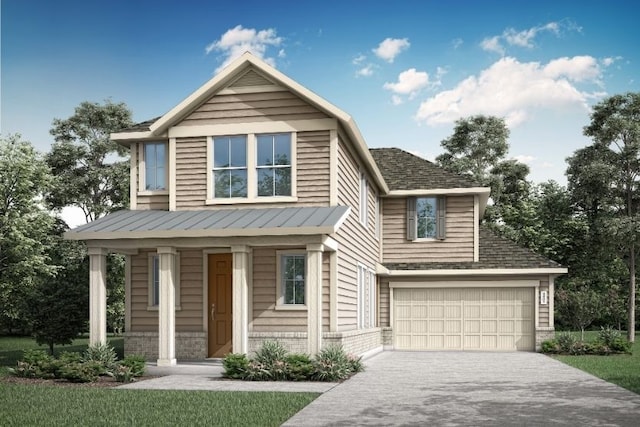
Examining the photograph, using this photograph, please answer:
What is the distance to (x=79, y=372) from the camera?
1479 cm

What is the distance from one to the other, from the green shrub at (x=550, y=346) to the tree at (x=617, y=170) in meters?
10.5

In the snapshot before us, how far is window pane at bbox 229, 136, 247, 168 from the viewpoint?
59.3 feet

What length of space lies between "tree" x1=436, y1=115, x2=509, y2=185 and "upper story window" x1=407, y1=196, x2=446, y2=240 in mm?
18500

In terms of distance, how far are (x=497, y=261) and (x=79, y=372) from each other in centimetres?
1539

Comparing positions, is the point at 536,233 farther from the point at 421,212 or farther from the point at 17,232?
the point at 17,232

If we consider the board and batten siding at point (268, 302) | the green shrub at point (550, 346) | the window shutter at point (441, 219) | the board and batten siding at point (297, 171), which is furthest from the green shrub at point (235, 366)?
the green shrub at point (550, 346)

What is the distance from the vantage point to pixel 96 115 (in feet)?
126

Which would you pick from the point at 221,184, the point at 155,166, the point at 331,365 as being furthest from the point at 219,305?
the point at 331,365

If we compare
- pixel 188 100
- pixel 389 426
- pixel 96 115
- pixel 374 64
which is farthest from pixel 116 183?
pixel 389 426

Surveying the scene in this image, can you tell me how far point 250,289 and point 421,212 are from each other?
10.5 m

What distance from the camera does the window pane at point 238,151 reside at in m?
18.1

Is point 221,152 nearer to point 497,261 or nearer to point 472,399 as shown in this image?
point 472,399

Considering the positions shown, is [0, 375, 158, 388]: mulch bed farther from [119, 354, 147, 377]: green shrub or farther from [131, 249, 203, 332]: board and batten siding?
[131, 249, 203, 332]: board and batten siding

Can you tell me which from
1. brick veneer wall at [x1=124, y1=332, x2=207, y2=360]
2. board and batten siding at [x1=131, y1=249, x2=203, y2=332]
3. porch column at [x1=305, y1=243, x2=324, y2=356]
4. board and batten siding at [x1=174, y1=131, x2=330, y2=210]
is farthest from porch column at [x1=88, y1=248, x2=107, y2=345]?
porch column at [x1=305, y1=243, x2=324, y2=356]
